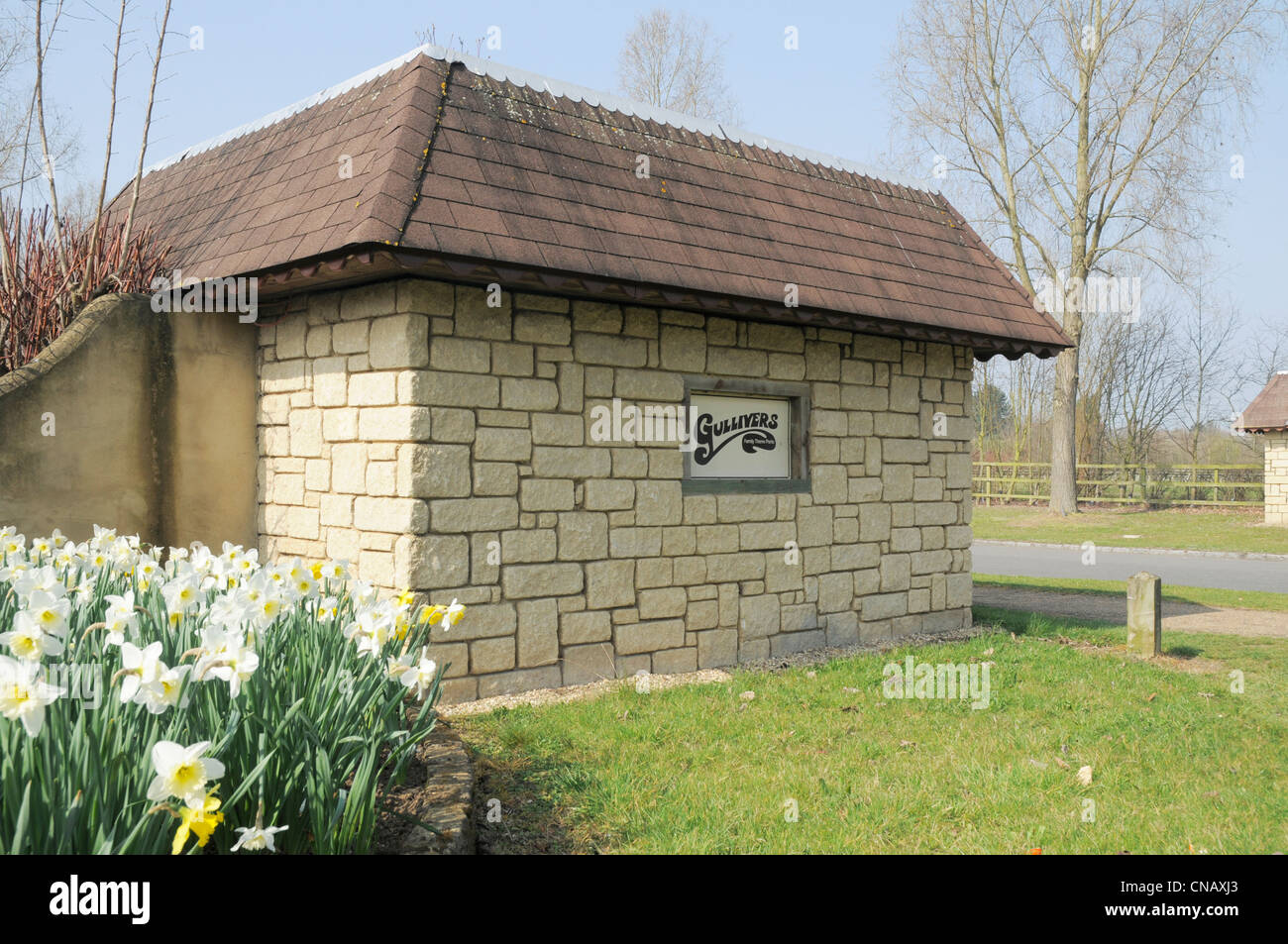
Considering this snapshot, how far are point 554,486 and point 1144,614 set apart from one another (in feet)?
18.2

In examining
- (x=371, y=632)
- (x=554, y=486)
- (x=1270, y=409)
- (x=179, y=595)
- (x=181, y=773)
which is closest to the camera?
(x=181, y=773)

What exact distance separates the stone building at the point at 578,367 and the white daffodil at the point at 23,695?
3707 millimetres

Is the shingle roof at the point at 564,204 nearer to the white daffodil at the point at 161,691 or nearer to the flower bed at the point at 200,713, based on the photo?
the flower bed at the point at 200,713

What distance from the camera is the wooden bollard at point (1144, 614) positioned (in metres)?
8.55

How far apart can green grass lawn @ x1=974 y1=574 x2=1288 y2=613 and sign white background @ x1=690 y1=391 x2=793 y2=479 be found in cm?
704

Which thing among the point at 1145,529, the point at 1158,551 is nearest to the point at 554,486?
the point at 1158,551

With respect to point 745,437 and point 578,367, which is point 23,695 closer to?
point 578,367

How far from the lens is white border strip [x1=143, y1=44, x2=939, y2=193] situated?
741 cm

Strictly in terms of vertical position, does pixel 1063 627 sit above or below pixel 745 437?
below

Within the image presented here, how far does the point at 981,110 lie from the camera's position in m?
25.8

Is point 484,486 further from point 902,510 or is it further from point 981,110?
point 981,110

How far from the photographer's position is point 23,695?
234 centimetres

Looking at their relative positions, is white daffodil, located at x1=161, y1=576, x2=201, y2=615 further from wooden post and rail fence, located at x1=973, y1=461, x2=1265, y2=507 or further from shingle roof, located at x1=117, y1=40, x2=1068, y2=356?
wooden post and rail fence, located at x1=973, y1=461, x2=1265, y2=507
